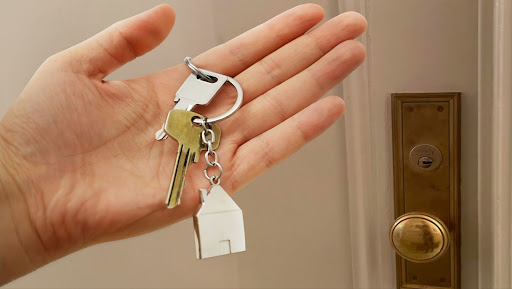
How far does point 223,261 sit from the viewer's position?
85 centimetres

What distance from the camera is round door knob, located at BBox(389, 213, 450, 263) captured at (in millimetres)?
702

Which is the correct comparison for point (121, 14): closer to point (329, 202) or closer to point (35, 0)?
point (35, 0)

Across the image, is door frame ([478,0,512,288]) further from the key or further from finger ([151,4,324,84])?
the key

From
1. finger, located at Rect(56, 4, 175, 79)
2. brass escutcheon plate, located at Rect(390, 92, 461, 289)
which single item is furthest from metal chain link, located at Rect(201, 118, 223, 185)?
brass escutcheon plate, located at Rect(390, 92, 461, 289)

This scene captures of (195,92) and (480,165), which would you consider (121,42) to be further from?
(480,165)

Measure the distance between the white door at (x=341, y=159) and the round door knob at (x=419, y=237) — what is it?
0.12 feet

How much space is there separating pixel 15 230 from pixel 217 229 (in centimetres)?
20

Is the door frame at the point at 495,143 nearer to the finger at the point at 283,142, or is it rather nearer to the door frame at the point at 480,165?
the door frame at the point at 480,165

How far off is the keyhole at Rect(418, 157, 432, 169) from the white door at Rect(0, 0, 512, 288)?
0.04m

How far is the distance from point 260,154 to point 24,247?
0.80 feet

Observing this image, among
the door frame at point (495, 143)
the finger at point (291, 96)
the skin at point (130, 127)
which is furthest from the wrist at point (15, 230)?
the door frame at point (495, 143)

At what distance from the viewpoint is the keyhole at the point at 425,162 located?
0.72 meters

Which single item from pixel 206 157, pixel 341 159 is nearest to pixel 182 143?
pixel 206 157

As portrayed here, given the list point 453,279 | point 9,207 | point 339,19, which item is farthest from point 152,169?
point 453,279
